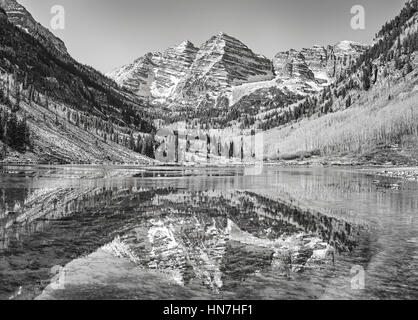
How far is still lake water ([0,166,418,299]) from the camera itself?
584 inches

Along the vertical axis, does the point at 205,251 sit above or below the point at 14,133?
below

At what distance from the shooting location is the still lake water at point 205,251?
1484 cm

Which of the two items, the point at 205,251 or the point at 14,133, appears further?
the point at 14,133

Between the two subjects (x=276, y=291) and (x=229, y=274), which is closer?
(x=276, y=291)

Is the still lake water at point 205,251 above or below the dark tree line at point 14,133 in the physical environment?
below

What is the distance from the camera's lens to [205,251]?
2092 centimetres

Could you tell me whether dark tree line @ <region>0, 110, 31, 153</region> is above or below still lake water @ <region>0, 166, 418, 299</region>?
above

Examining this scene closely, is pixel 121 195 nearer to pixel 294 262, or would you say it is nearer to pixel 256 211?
pixel 256 211

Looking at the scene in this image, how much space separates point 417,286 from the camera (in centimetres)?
1509

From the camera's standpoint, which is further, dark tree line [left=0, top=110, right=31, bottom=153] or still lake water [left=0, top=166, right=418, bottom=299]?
dark tree line [left=0, top=110, right=31, bottom=153]

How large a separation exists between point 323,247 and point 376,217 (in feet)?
40.0

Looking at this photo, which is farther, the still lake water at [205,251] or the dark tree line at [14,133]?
the dark tree line at [14,133]
